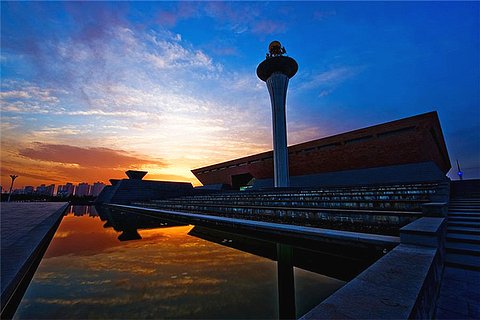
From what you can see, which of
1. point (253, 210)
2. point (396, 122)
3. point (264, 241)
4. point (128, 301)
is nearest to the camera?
point (128, 301)

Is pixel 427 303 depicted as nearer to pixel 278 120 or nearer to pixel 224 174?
pixel 278 120

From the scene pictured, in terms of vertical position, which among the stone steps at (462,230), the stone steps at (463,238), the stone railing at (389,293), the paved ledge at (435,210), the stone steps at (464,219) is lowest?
the stone steps at (463,238)

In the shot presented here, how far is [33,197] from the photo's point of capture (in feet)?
131

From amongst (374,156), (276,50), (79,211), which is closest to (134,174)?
(79,211)

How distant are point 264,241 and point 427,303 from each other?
4.06 meters

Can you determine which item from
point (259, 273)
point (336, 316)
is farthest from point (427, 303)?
point (259, 273)

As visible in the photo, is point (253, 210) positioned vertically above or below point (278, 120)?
below

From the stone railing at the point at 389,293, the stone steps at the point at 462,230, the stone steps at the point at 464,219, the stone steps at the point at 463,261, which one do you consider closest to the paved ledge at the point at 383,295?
the stone railing at the point at 389,293

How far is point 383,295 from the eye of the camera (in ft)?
6.05

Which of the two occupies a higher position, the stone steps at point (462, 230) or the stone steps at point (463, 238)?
the stone steps at point (462, 230)

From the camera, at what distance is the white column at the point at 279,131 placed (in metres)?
29.2

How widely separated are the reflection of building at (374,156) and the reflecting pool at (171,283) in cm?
2353

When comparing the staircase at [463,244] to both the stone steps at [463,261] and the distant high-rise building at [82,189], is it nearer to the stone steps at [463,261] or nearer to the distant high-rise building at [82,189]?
the stone steps at [463,261]

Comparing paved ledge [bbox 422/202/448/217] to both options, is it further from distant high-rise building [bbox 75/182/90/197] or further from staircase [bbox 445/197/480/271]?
distant high-rise building [bbox 75/182/90/197]
